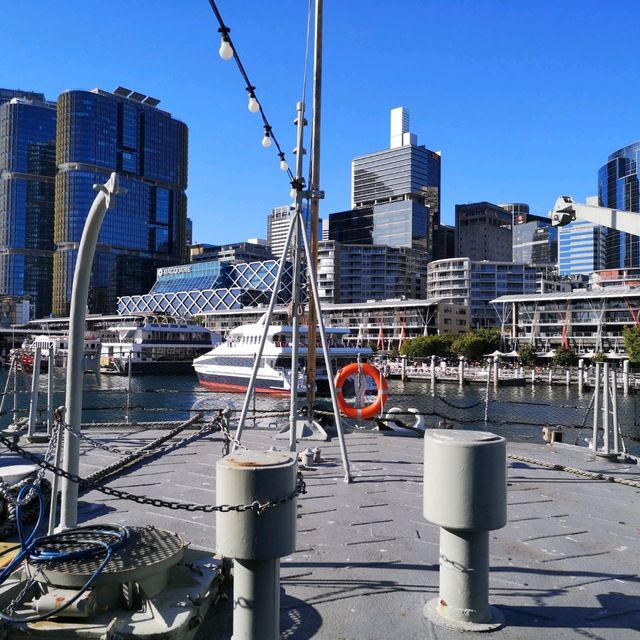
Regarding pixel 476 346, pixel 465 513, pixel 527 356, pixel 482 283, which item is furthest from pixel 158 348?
pixel 465 513

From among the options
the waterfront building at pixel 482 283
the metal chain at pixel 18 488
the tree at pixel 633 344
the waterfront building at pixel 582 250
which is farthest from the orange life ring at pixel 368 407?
the waterfront building at pixel 582 250

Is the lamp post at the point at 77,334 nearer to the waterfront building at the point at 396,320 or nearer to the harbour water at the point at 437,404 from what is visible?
the harbour water at the point at 437,404

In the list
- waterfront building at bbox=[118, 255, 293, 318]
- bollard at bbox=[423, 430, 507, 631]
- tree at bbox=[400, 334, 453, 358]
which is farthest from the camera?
waterfront building at bbox=[118, 255, 293, 318]

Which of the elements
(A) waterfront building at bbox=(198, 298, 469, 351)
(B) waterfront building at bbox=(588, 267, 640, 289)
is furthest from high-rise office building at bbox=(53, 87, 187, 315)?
(B) waterfront building at bbox=(588, 267, 640, 289)

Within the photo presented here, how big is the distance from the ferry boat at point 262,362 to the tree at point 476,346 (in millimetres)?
28446

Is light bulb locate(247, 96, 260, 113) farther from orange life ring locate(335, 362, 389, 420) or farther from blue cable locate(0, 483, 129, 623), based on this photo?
orange life ring locate(335, 362, 389, 420)

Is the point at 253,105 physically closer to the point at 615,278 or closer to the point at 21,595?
the point at 21,595

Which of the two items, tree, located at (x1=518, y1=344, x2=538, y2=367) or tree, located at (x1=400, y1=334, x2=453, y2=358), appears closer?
tree, located at (x1=518, y1=344, x2=538, y2=367)

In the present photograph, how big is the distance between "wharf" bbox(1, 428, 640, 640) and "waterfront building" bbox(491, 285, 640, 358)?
245 feet

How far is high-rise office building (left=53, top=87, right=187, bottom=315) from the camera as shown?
168m

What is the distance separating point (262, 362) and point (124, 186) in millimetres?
125064

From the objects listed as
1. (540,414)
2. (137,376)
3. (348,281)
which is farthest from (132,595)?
(348,281)

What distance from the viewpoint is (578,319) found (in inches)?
3396

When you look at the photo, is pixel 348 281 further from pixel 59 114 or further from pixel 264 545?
pixel 264 545
